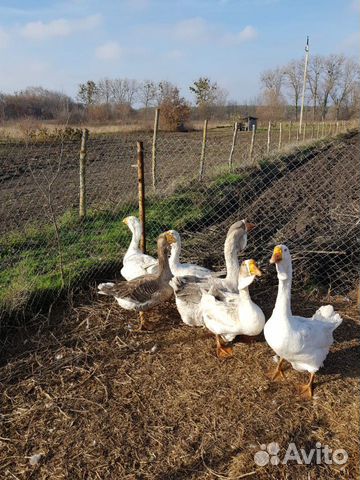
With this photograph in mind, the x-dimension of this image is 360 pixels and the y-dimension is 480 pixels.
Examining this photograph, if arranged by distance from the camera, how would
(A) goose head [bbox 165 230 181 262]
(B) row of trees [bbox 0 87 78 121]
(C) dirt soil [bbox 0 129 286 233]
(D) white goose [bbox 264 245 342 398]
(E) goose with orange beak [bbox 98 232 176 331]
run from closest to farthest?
1. (D) white goose [bbox 264 245 342 398]
2. (E) goose with orange beak [bbox 98 232 176 331]
3. (A) goose head [bbox 165 230 181 262]
4. (C) dirt soil [bbox 0 129 286 233]
5. (B) row of trees [bbox 0 87 78 121]

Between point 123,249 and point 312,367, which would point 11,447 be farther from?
point 123,249

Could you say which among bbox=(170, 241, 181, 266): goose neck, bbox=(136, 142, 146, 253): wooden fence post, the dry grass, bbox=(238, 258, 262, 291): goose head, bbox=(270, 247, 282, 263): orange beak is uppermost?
bbox=(136, 142, 146, 253): wooden fence post

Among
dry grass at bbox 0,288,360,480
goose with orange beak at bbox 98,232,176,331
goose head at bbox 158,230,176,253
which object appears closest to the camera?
dry grass at bbox 0,288,360,480

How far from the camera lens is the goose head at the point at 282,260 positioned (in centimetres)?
325

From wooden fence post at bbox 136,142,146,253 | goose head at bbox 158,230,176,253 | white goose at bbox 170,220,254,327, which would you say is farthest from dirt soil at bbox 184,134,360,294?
white goose at bbox 170,220,254,327

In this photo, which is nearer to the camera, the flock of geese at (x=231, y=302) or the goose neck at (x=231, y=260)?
the flock of geese at (x=231, y=302)

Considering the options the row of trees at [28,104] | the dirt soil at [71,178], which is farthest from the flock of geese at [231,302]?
the row of trees at [28,104]

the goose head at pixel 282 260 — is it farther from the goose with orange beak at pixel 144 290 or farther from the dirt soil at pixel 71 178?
the dirt soil at pixel 71 178

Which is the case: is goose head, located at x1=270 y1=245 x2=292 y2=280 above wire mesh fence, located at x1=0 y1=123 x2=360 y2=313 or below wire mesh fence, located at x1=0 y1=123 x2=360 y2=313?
above

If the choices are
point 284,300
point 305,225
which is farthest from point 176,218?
point 284,300

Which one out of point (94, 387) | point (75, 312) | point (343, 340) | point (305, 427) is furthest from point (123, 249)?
point (305, 427)

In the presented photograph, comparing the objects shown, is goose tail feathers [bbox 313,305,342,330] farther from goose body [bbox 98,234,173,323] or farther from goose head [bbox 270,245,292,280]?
goose body [bbox 98,234,173,323]

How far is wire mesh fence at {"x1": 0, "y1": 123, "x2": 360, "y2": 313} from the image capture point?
5488 millimetres

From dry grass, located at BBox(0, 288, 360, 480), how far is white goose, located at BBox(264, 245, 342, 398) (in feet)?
0.99
